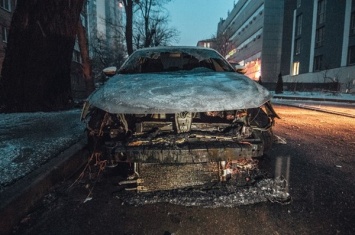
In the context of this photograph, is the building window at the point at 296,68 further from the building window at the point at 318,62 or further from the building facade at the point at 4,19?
the building facade at the point at 4,19

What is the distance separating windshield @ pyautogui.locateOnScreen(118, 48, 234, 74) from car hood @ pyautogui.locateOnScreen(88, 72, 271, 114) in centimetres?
106

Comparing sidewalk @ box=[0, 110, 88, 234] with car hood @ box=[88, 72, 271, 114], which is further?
car hood @ box=[88, 72, 271, 114]

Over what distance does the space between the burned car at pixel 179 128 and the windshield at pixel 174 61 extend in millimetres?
1043

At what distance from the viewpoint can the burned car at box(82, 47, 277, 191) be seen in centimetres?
257

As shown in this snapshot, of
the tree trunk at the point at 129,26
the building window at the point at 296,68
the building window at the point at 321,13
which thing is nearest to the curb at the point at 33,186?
the tree trunk at the point at 129,26

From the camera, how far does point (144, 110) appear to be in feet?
8.54

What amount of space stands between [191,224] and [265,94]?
1624 mm

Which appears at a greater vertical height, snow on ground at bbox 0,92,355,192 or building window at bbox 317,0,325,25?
building window at bbox 317,0,325,25

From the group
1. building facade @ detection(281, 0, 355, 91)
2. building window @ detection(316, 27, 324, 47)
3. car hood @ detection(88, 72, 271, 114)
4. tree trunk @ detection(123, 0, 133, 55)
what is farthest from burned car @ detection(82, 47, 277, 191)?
building window @ detection(316, 27, 324, 47)

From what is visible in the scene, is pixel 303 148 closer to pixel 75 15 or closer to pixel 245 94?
pixel 245 94

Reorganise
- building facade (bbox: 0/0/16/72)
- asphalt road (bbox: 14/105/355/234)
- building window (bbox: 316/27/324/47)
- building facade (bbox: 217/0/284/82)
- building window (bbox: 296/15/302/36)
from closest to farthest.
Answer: asphalt road (bbox: 14/105/355/234), building facade (bbox: 0/0/16/72), building window (bbox: 316/27/324/47), building window (bbox: 296/15/302/36), building facade (bbox: 217/0/284/82)

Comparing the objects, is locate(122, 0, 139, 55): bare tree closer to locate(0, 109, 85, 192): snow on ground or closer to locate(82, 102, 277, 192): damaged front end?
locate(0, 109, 85, 192): snow on ground

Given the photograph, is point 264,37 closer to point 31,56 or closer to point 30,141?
point 31,56

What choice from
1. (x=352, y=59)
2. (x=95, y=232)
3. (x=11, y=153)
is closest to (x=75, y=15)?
(x=11, y=153)
